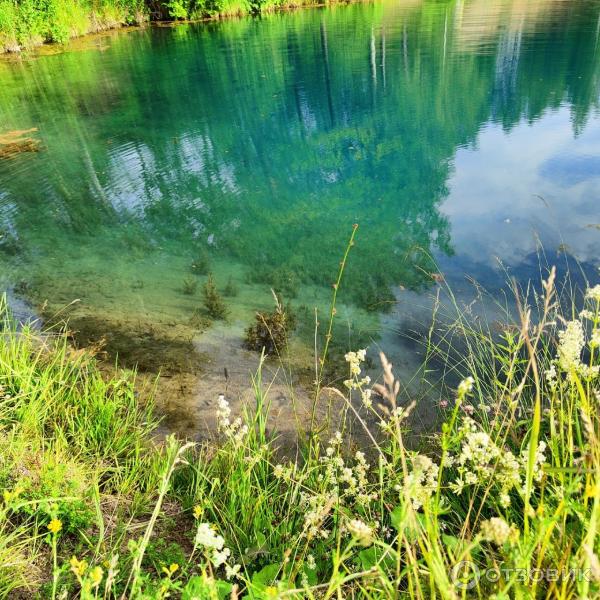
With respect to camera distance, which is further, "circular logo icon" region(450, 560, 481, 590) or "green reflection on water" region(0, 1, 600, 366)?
"green reflection on water" region(0, 1, 600, 366)

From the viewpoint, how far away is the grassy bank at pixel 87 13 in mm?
22141

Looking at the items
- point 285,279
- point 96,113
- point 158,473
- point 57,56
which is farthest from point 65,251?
point 57,56

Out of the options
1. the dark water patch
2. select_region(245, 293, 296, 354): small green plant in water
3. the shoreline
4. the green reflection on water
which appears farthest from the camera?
the shoreline

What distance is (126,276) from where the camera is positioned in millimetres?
5738

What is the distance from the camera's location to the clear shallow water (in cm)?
532

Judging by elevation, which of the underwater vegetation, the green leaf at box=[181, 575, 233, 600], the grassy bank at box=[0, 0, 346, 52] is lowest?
the underwater vegetation

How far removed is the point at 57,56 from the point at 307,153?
59.6ft

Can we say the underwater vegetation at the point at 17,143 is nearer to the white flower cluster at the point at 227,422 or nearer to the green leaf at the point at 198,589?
the white flower cluster at the point at 227,422

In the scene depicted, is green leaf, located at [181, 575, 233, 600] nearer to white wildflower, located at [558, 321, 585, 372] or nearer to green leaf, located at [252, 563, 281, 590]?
green leaf, located at [252, 563, 281, 590]

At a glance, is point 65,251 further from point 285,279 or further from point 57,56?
point 57,56

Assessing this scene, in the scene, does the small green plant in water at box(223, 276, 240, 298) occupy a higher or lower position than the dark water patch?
lower

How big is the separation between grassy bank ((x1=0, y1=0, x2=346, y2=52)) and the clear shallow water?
698 centimetres

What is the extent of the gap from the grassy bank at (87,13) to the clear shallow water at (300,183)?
6980 mm

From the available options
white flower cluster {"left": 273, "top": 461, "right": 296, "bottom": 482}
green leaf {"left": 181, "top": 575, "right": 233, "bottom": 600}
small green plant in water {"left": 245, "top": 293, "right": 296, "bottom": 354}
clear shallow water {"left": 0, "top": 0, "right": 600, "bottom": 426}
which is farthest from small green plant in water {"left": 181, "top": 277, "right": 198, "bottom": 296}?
green leaf {"left": 181, "top": 575, "right": 233, "bottom": 600}
